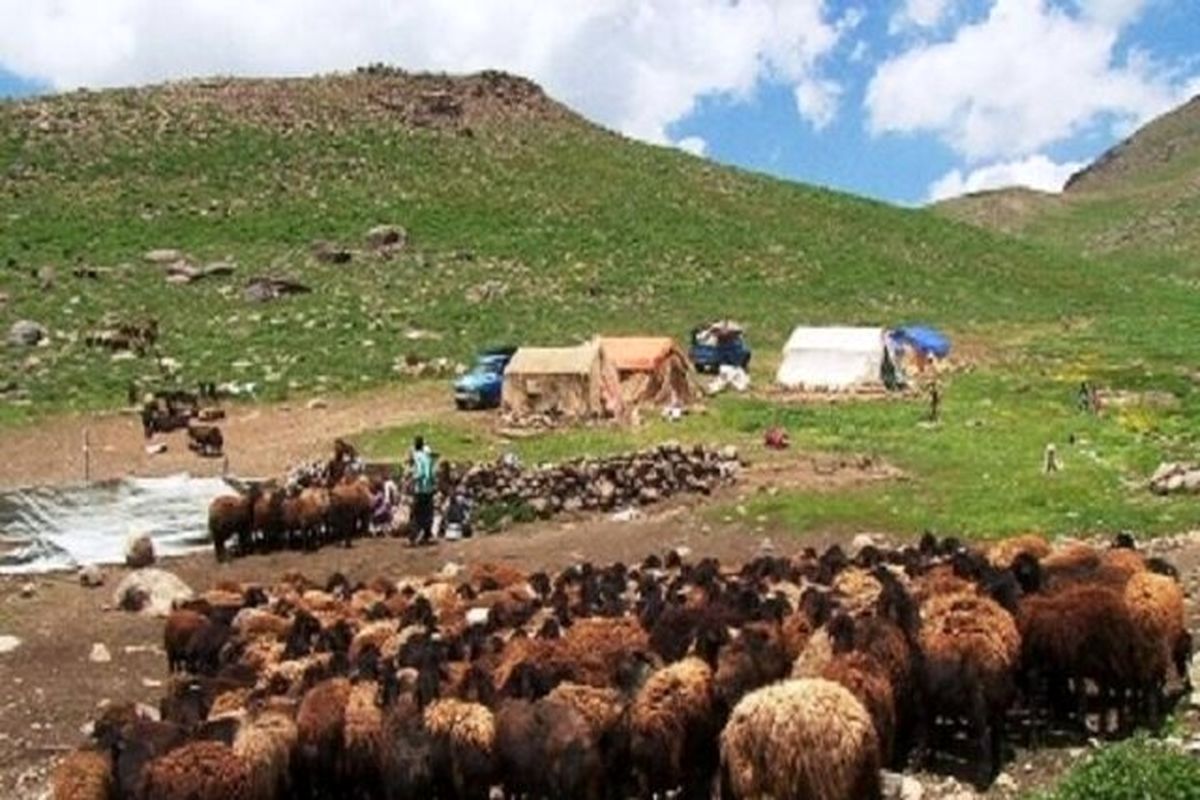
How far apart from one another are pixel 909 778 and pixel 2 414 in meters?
31.2

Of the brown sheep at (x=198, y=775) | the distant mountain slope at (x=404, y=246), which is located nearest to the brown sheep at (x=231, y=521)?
the brown sheep at (x=198, y=775)

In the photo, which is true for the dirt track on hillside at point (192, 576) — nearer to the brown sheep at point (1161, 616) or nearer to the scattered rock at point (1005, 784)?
the scattered rock at point (1005, 784)

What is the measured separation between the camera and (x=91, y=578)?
2267cm

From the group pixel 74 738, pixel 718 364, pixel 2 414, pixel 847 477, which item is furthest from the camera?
pixel 718 364

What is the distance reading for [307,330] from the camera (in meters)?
49.2

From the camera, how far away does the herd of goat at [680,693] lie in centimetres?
1138

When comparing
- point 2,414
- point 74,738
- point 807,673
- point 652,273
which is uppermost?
point 652,273

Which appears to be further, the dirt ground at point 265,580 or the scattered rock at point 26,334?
the scattered rock at point 26,334

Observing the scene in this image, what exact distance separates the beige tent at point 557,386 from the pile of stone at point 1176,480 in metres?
13.4

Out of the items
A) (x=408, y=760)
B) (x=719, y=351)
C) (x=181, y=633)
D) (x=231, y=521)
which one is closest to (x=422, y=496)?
(x=231, y=521)

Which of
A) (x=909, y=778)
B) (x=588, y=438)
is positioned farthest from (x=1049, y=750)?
(x=588, y=438)

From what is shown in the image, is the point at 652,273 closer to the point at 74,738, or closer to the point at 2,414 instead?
the point at 2,414

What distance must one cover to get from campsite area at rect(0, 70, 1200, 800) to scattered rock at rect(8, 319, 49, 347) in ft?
0.69

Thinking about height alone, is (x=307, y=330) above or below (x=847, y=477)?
above
